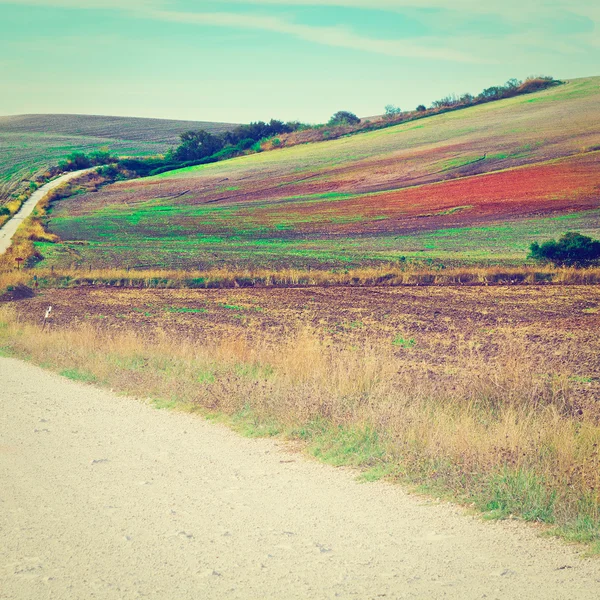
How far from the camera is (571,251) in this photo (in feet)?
92.1

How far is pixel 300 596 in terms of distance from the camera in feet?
15.1

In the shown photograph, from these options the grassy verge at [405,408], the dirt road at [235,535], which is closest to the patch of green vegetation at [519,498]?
the grassy verge at [405,408]

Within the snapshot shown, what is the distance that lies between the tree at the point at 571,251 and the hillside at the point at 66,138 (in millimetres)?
54465

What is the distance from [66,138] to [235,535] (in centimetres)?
11294

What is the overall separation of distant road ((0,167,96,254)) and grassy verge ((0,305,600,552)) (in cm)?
2831

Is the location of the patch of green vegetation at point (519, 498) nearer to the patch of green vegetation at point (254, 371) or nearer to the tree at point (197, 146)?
the patch of green vegetation at point (254, 371)

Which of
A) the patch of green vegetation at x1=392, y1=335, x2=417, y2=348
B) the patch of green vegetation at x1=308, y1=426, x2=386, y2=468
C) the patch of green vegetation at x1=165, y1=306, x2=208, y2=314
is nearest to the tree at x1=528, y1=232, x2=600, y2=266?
the patch of green vegetation at x1=392, y1=335, x2=417, y2=348

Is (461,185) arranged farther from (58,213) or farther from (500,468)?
(500,468)

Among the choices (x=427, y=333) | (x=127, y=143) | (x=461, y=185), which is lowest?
(x=427, y=333)

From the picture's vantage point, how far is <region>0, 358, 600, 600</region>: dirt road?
185 inches

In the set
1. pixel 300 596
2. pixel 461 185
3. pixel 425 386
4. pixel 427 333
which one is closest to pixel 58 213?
pixel 461 185

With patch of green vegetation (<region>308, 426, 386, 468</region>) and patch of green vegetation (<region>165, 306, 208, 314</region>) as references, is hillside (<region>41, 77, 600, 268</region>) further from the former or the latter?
patch of green vegetation (<region>308, 426, 386, 468</region>)

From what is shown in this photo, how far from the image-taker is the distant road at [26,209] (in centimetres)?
4274

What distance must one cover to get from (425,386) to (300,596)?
5.26m
